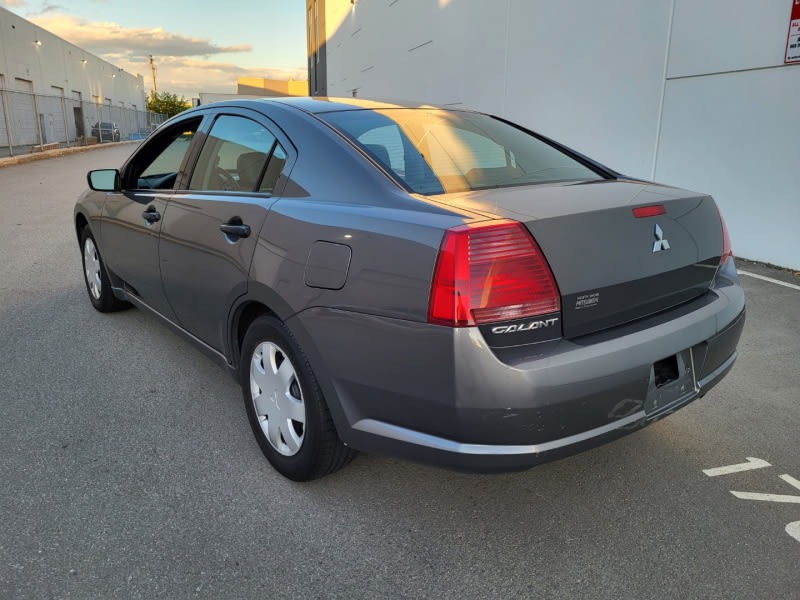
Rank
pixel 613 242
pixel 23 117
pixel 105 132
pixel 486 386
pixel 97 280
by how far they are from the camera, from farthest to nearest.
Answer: pixel 105 132, pixel 23 117, pixel 97 280, pixel 613 242, pixel 486 386

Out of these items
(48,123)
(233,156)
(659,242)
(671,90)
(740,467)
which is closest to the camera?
(659,242)

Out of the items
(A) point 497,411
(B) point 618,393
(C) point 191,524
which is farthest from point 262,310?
(B) point 618,393

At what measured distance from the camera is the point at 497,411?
6.14ft

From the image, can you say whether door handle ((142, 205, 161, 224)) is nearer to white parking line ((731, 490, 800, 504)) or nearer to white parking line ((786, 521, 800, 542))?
white parking line ((731, 490, 800, 504))

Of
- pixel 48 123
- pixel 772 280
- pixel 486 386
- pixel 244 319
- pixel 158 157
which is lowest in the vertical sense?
pixel 772 280

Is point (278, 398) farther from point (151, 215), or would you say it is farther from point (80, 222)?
point (80, 222)

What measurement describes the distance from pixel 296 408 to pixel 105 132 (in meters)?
41.3

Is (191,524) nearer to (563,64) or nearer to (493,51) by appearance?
(563,64)

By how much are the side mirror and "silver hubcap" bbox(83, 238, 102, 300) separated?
2.60 ft

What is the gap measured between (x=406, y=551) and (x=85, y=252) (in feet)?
13.0

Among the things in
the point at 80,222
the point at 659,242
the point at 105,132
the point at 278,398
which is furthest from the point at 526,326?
the point at 105,132

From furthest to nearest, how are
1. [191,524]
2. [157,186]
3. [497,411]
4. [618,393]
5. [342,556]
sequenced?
[157,186] → [191,524] → [342,556] → [618,393] → [497,411]

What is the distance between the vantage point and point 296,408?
8.17 ft

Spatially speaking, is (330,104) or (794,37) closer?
(330,104)
